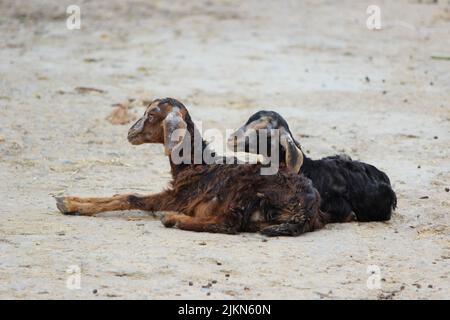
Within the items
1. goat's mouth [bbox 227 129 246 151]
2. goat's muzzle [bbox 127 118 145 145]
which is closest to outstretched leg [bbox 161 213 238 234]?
goat's muzzle [bbox 127 118 145 145]

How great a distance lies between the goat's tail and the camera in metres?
8.40

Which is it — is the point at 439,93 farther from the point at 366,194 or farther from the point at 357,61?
the point at 366,194

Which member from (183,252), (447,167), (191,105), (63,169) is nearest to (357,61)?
(191,105)

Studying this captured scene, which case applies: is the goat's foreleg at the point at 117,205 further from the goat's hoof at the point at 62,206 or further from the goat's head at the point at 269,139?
the goat's head at the point at 269,139

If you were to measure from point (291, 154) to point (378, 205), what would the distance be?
0.76 m

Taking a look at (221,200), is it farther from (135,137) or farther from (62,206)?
(62,206)

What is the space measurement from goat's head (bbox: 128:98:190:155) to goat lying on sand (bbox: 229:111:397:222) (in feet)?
2.18

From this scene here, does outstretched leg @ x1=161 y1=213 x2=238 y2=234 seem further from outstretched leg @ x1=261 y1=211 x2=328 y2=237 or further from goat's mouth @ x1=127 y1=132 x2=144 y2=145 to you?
goat's mouth @ x1=127 y1=132 x2=144 y2=145

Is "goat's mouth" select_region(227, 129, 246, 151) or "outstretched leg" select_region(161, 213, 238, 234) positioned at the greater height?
"goat's mouth" select_region(227, 129, 246, 151)

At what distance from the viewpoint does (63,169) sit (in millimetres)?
9953

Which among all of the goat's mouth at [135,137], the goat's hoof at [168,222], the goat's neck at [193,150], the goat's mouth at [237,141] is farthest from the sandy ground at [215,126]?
the goat's mouth at [237,141]

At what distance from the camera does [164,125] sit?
323 inches

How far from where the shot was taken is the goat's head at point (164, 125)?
8133 millimetres
